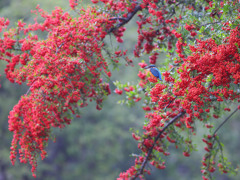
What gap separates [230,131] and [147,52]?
18.8 m

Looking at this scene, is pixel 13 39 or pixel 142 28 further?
pixel 142 28

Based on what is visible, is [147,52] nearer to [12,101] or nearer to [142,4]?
[142,4]

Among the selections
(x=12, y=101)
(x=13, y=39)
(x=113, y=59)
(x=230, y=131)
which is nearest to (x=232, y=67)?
(x=113, y=59)

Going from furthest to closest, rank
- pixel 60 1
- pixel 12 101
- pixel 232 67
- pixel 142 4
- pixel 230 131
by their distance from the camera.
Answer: pixel 230 131
pixel 12 101
pixel 60 1
pixel 142 4
pixel 232 67

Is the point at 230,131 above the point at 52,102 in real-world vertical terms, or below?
above

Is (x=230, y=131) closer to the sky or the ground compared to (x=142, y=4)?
closer to the sky

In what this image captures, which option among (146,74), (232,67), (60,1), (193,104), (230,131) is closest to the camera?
(232,67)

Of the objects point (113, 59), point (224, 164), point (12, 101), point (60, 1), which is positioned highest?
point (60, 1)

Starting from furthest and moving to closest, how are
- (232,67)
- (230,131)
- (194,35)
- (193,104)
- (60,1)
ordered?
(230,131) → (60,1) → (194,35) → (193,104) → (232,67)

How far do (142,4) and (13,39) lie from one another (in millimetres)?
2067

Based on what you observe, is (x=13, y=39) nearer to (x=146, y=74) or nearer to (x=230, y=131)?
(x=146, y=74)

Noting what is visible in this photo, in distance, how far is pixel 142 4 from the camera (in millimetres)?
5426

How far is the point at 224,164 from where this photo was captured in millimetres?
5895

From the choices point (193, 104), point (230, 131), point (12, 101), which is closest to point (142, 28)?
point (193, 104)
